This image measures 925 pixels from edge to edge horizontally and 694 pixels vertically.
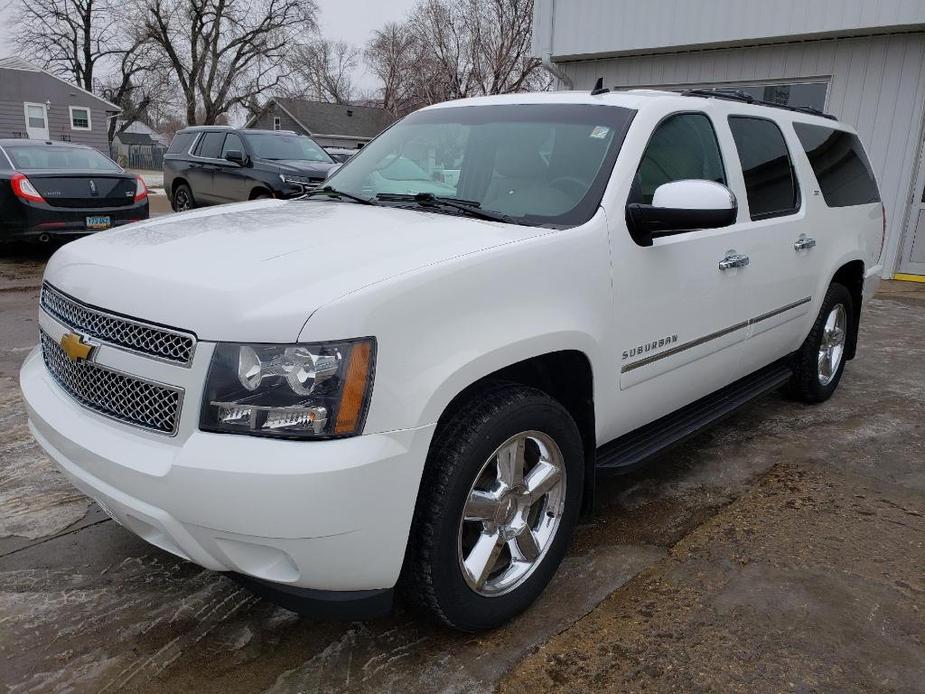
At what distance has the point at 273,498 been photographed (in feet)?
6.39

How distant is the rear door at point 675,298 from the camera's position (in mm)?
2898

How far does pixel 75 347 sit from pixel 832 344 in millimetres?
4639

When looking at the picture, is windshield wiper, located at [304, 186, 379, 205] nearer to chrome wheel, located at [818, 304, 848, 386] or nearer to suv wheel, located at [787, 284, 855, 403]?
suv wheel, located at [787, 284, 855, 403]

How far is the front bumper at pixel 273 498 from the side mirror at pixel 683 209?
130 centimetres

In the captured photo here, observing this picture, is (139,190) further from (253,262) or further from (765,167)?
(253,262)

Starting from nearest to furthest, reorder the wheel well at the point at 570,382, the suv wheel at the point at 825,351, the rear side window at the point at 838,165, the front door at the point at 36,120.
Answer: the wheel well at the point at 570,382
the rear side window at the point at 838,165
the suv wheel at the point at 825,351
the front door at the point at 36,120

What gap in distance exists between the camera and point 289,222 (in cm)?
289

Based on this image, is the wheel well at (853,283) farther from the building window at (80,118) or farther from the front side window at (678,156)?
the building window at (80,118)

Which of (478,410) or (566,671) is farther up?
(478,410)

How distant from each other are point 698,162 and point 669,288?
77 centimetres

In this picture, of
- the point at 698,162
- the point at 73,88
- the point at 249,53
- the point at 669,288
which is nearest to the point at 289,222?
the point at 669,288

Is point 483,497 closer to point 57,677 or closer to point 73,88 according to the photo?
point 57,677

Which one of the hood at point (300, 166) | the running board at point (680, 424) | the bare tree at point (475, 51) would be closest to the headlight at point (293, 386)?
the running board at point (680, 424)

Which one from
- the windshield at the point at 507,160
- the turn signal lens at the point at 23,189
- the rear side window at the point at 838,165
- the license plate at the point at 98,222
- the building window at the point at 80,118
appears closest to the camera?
the windshield at the point at 507,160
